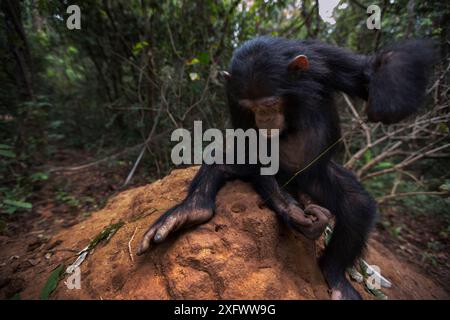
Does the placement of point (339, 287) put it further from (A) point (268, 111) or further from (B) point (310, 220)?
(A) point (268, 111)

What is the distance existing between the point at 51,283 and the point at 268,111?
2.23m

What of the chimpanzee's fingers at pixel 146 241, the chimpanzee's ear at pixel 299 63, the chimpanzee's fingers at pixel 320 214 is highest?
the chimpanzee's ear at pixel 299 63

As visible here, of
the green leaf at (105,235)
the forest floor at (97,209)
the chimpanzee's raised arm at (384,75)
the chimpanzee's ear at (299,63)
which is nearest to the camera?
the chimpanzee's raised arm at (384,75)

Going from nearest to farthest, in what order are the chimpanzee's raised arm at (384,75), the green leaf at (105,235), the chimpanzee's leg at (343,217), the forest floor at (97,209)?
the chimpanzee's raised arm at (384,75) → the chimpanzee's leg at (343,217) → the green leaf at (105,235) → the forest floor at (97,209)

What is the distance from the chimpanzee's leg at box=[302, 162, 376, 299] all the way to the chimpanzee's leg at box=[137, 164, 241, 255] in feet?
2.66

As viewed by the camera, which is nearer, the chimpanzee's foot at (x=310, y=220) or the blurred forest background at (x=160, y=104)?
the chimpanzee's foot at (x=310, y=220)

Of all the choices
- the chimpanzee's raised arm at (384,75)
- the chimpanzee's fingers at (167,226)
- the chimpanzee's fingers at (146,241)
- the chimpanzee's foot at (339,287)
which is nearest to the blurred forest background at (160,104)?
the chimpanzee's raised arm at (384,75)

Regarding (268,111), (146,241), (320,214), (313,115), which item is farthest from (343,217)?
(146,241)

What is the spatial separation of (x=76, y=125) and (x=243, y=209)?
6.89 metres

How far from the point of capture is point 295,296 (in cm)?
185

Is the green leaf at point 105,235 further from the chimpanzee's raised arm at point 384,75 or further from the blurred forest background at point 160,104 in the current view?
the chimpanzee's raised arm at point 384,75

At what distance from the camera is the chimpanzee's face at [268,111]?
230cm

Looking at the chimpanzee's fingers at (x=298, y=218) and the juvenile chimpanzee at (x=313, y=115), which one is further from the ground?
the juvenile chimpanzee at (x=313, y=115)

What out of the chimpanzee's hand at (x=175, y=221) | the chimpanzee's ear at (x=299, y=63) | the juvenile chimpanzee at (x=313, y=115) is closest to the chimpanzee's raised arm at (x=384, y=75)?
the juvenile chimpanzee at (x=313, y=115)
